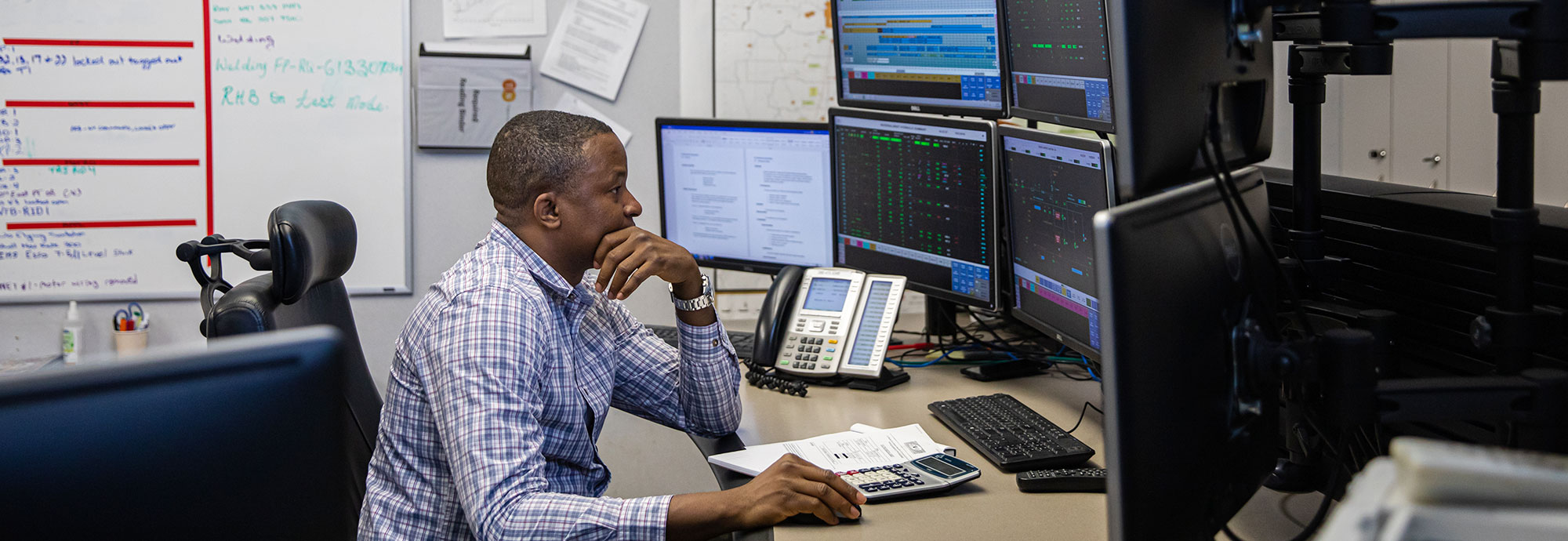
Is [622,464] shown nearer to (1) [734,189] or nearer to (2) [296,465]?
(1) [734,189]

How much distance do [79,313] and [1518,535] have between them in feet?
10.2

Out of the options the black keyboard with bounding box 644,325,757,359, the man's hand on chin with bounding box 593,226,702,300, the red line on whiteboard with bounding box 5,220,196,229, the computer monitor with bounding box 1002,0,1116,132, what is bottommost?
the black keyboard with bounding box 644,325,757,359

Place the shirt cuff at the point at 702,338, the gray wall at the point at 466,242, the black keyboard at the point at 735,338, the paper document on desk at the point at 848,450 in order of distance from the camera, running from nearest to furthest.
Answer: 1. the paper document on desk at the point at 848,450
2. the shirt cuff at the point at 702,338
3. the black keyboard at the point at 735,338
4. the gray wall at the point at 466,242

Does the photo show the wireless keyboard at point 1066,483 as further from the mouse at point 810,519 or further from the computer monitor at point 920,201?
the computer monitor at point 920,201

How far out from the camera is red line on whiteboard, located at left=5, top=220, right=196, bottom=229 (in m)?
2.78

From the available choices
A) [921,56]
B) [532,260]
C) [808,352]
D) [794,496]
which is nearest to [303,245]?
[532,260]

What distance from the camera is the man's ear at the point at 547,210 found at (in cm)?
153

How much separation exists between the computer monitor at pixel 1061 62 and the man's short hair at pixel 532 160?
2.40 ft

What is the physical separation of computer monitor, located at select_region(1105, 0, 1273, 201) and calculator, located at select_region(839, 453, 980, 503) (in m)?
0.56

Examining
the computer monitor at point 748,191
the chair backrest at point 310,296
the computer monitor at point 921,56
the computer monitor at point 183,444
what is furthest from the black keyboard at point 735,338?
the computer monitor at point 183,444

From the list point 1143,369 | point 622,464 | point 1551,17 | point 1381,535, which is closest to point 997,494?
point 1143,369

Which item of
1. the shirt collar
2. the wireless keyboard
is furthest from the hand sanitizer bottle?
the wireless keyboard

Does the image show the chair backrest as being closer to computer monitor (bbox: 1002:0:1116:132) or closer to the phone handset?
the phone handset

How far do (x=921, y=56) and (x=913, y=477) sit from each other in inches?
37.2
